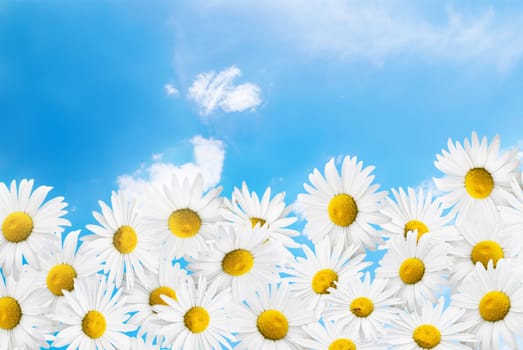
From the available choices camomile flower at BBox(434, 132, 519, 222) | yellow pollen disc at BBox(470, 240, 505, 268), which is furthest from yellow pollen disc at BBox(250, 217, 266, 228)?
yellow pollen disc at BBox(470, 240, 505, 268)

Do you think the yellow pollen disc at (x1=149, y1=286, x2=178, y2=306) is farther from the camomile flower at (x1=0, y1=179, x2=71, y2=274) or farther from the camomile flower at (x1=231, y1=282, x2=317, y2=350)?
the camomile flower at (x1=0, y1=179, x2=71, y2=274)

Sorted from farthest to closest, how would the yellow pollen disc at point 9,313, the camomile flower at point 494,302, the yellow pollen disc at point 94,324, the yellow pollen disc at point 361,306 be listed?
1. the yellow pollen disc at point 9,313
2. the yellow pollen disc at point 94,324
3. the yellow pollen disc at point 361,306
4. the camomile flower at point 494,302

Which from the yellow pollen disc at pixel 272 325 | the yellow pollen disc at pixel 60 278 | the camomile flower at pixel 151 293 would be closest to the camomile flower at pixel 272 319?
the yellow pollen disc at pixel 272 325

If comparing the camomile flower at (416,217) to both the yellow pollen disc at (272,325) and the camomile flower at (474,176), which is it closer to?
the camomile flower at (474,176)

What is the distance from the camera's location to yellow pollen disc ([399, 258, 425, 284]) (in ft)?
5.91

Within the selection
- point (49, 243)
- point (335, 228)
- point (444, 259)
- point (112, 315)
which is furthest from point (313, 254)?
point (49, 243)

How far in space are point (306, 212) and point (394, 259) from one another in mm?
297

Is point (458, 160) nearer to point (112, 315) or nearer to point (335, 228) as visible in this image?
point (335, 228)

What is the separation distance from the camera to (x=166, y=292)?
1.88 metres

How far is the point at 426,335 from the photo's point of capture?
1.79 meters

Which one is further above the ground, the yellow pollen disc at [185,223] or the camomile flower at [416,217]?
the camomile flower at [416,217]

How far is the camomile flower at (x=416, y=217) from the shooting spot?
1832 millimetres

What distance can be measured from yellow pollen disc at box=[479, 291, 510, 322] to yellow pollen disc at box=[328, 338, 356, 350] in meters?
0.40

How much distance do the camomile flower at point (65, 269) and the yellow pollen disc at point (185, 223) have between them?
32cm
